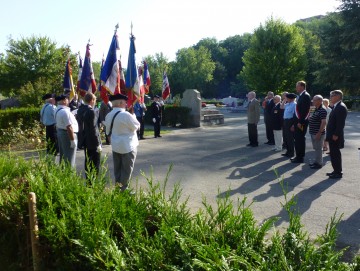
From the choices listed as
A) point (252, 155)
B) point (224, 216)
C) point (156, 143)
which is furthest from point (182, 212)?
point (156, 143)

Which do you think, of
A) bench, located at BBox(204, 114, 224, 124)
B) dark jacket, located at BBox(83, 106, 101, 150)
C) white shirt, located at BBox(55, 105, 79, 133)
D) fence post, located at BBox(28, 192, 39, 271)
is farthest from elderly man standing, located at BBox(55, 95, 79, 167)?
bench, located at BBox(204, 114, 224, 124)

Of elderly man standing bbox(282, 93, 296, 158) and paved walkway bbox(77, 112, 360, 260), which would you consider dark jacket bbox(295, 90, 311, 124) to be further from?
paved walkway bbox(77, 112, 360, 260)

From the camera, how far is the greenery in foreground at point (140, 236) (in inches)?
104

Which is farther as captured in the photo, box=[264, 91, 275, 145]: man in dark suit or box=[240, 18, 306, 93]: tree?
box=[240, 18, 306, 93]: tree

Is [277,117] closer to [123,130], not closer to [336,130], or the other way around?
[336,130]

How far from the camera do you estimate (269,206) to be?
6234 mm

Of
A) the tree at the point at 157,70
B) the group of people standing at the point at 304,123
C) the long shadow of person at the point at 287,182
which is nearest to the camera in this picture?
the long shadow of person at the point at 287,182

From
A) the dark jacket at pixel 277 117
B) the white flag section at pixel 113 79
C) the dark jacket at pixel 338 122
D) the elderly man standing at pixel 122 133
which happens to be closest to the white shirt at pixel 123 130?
the elderly man standing at pixel 122 133

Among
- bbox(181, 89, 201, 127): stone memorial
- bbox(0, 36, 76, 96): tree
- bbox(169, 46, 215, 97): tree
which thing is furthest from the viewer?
bbox(169, 46, 215, 97): tree

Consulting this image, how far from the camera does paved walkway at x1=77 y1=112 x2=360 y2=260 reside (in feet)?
18.9

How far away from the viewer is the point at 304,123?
31.9 feet

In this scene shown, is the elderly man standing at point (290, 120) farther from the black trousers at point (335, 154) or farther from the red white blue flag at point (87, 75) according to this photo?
the red white blue flag at point (87, 75)

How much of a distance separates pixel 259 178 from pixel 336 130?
1960mm

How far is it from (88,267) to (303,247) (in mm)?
1724
